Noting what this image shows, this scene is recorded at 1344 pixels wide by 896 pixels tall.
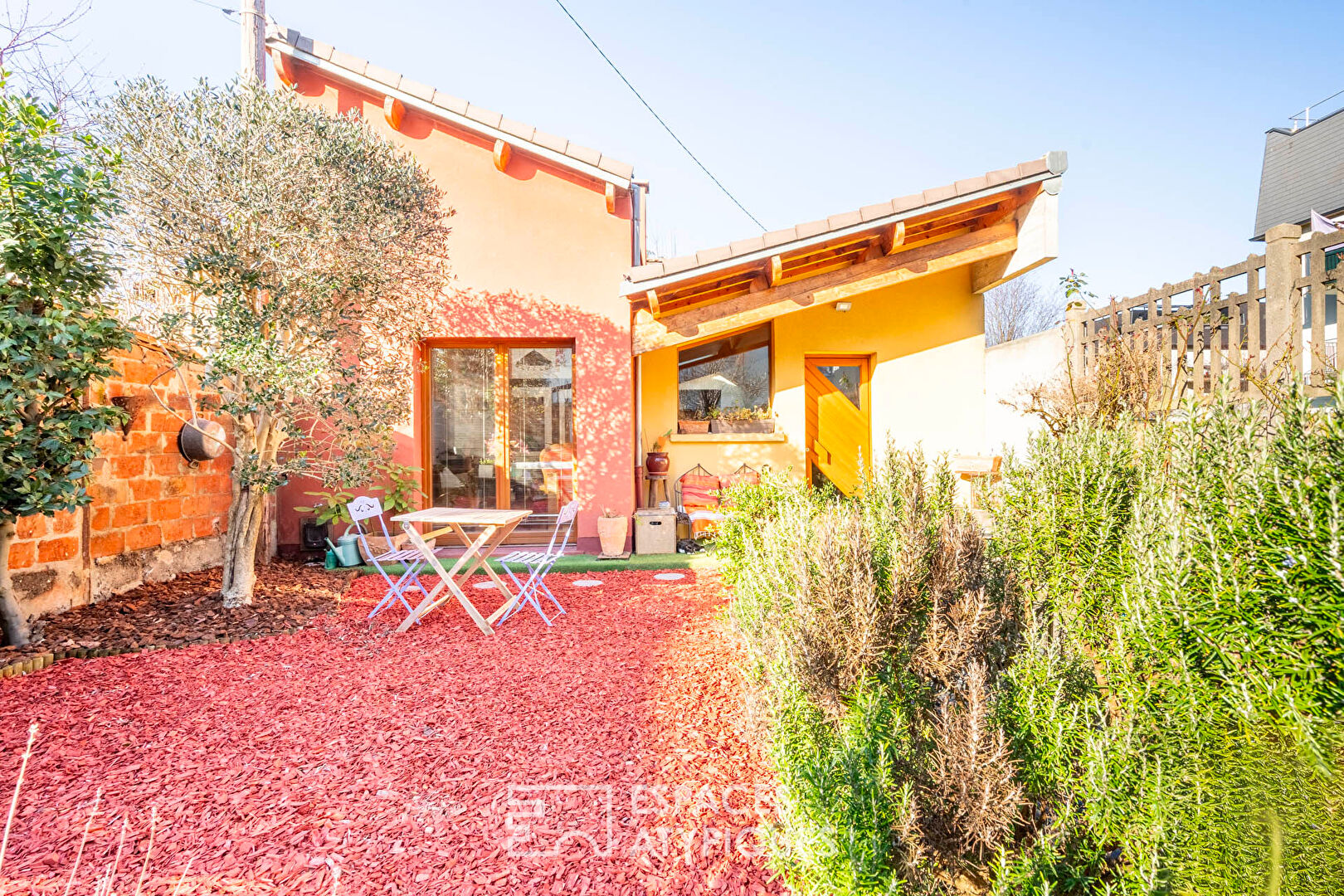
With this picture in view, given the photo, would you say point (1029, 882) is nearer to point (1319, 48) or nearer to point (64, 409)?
point (64, 409)

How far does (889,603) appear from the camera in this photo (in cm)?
226

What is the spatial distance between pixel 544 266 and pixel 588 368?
1.28 meters

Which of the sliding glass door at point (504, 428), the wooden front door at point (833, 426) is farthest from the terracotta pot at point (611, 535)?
the wooden front door at point (833, 426)

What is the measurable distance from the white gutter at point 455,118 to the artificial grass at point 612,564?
4.09 meters

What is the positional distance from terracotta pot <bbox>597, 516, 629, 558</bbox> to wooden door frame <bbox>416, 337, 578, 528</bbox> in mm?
627

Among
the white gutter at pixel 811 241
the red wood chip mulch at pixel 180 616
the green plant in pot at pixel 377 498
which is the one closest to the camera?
the red wood chip mulch at pixel 180 616

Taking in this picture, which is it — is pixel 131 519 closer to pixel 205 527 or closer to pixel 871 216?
pixel 205 527

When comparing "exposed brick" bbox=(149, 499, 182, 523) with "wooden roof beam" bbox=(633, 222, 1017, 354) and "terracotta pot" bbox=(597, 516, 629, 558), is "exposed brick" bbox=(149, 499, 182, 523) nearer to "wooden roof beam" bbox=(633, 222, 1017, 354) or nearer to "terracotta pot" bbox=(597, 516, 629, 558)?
"terracotta pot" bbox=(597, 516, 629, 558)

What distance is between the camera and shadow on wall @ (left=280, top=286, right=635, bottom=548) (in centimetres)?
707

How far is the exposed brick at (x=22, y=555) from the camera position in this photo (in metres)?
3.95

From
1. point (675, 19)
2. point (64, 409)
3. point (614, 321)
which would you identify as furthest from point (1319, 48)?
point (64, 409)

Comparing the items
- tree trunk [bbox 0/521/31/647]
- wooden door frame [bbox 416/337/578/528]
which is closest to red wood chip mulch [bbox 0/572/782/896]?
tree trunk [bbox 0/521/31/647]

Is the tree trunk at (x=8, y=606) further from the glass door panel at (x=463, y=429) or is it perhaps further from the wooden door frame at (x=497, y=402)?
the glass door panel at (x=463, y=429)

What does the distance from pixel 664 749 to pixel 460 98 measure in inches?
272
